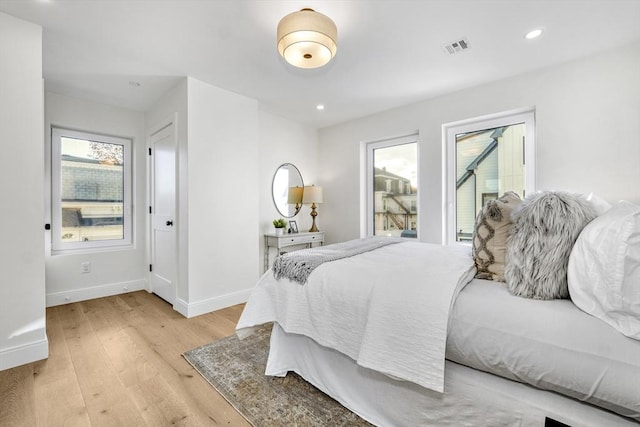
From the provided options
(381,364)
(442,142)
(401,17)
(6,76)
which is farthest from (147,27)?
(442,142)

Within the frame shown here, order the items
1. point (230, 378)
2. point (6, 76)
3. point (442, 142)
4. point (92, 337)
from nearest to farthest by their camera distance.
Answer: point (230, 378)
point (6, 76)
point (92, 337)
point (442, 142)

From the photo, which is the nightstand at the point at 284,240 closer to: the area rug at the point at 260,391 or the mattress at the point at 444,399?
the area rug at the point at 260,391

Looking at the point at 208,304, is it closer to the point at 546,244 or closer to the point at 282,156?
the point at 282,156

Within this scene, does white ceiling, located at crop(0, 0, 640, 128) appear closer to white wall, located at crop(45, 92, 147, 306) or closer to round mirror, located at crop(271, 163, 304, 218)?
white wall, located at crop(45, 92, 147, 306)

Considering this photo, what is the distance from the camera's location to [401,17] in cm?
196

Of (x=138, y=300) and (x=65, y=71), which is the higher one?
(x=65, y=71)

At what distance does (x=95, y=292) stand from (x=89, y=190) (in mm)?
1258

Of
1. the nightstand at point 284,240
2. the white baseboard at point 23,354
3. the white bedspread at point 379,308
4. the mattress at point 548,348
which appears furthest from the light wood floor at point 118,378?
the mattress at point 548,348

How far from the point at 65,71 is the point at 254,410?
3419 mm

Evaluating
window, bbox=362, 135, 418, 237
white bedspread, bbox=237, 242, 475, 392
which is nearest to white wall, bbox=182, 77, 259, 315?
white bedspread, bbox=237, 242, 475, 392

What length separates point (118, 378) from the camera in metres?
1.85

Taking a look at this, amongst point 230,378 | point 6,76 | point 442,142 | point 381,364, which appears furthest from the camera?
point 442,142

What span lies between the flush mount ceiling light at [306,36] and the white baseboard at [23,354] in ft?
8.91

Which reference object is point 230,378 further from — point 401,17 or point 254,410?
Answer: point 401,17
